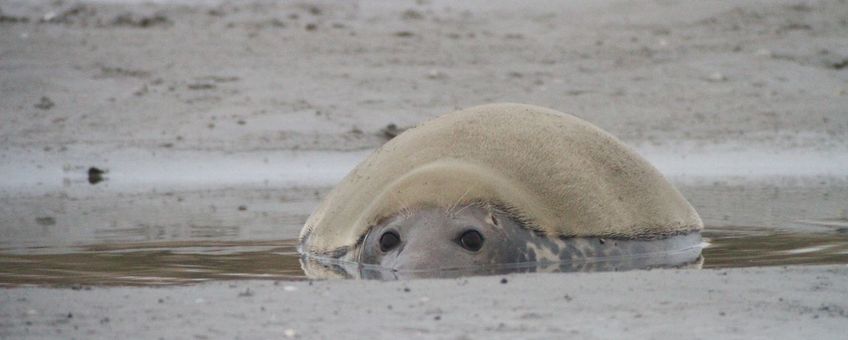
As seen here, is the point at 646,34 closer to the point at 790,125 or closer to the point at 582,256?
the point at 790,125

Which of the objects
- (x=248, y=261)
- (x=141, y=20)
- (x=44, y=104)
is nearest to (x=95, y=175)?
(x=44, y=104)

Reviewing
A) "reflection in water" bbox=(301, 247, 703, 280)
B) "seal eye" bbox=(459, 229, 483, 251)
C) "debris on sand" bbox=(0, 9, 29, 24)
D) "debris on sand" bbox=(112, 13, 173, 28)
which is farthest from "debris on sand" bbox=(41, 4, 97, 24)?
"seal eye" bbox=(459, 229, 483, 251)

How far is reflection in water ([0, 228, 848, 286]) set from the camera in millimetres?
6168

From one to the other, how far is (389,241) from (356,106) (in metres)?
6.68

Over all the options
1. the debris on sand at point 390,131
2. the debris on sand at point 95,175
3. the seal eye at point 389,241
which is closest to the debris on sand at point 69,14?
the debris on sand at point 95,175

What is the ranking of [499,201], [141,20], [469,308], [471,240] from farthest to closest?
[141,20], [499,201], [471,240], [469,308]

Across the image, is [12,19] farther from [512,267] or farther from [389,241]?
[512,267]

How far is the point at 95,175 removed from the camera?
1170 centimetres

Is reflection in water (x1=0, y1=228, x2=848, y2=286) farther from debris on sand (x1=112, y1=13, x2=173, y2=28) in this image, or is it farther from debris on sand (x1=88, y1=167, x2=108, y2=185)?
debris on sand (x1=112, y1=13, x2=173, y2=28)

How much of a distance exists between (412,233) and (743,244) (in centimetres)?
183

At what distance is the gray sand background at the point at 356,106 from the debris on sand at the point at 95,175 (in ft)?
0.20

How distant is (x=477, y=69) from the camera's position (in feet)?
45.7

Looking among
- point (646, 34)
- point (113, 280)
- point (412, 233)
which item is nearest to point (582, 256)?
point (412, 233)

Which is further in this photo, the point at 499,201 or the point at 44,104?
the point at 44,104
